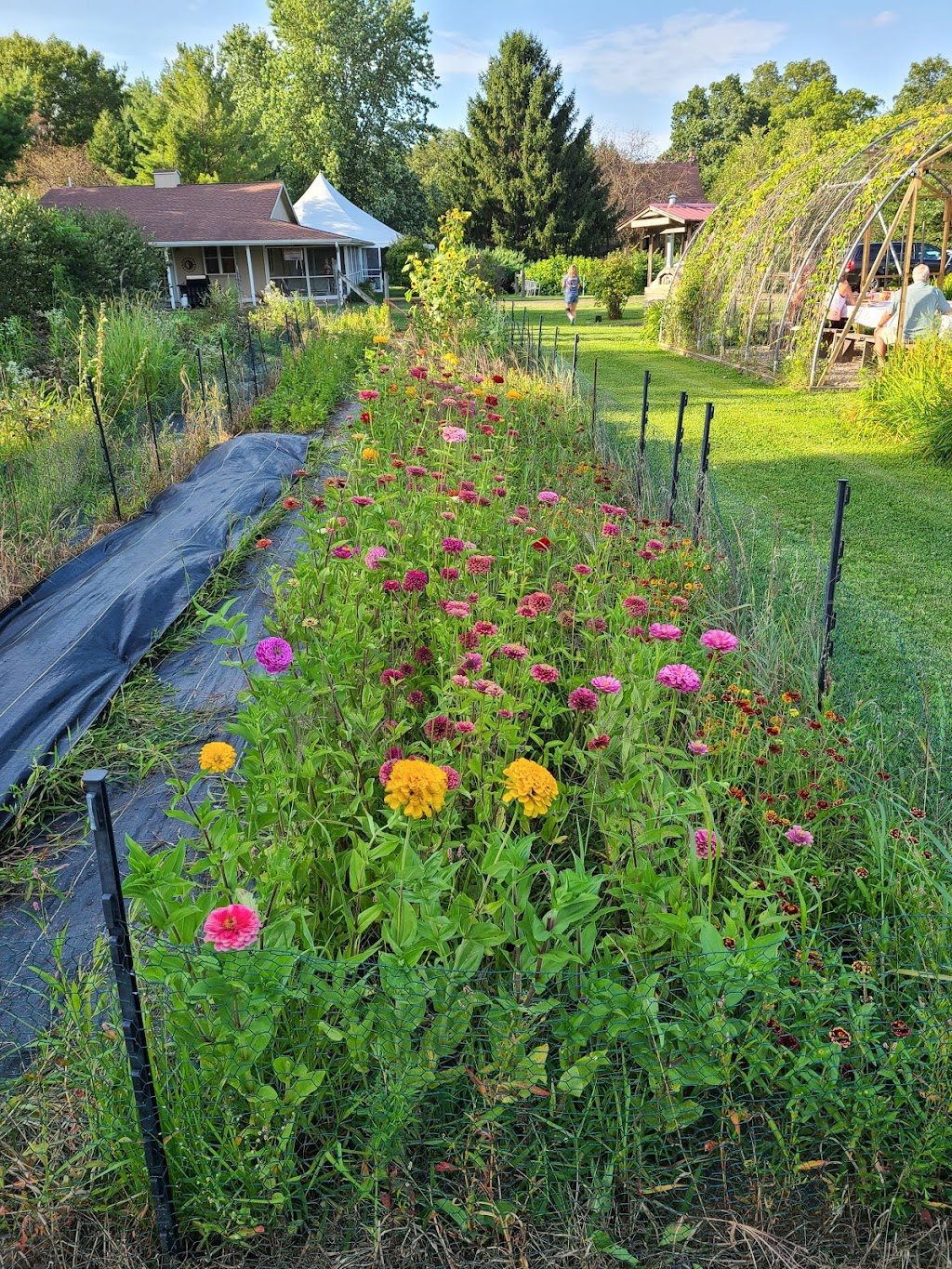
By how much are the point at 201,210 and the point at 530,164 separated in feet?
44.0

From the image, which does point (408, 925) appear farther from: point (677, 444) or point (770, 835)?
point (677, 444)

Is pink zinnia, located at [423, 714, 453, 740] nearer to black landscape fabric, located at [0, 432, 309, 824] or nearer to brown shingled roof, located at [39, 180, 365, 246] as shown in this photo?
black landscape fabric, located at [0, 432, 309, 824]

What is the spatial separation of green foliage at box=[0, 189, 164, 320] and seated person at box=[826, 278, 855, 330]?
33.1ft

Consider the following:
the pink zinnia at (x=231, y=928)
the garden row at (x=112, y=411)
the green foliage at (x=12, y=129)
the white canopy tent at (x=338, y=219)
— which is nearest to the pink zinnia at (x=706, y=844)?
the pink zinnia at (x=231, y=928)

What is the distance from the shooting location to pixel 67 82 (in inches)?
1698

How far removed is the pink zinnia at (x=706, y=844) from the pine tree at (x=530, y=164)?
3619 cm

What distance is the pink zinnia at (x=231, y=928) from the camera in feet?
4.50

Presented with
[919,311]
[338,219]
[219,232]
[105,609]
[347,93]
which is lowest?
[105,609]

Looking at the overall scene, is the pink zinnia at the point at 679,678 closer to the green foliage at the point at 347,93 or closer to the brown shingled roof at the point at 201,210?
the brown shingled roof at the point at 201,210

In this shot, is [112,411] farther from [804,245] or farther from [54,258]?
[54,258]

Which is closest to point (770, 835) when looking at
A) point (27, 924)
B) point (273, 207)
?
point (27, 924)

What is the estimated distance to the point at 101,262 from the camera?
16.5m

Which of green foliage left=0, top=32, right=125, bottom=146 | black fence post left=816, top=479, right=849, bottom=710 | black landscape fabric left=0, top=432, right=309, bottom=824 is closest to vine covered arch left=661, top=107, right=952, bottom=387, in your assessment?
black landscape fabric left=0, top=432, right=309, bottom=824

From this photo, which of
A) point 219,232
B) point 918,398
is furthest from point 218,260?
point 918,398
